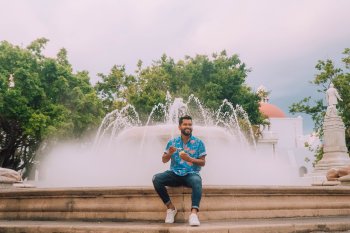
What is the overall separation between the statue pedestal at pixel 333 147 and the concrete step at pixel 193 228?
44.5ft

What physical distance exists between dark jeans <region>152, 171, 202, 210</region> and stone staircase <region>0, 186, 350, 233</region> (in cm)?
13

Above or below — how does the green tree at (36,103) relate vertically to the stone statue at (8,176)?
above

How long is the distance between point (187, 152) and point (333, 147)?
1586 centimetres

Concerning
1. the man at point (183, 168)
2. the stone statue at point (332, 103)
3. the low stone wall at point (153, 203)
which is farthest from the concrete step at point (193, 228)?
the stone statue at point (332, 103)

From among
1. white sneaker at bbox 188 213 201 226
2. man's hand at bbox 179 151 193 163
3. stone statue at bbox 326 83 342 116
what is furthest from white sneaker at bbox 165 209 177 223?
stone statue at bbox 326 83 342 116

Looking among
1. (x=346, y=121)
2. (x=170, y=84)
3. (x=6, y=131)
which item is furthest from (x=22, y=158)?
(x=346, y=121)

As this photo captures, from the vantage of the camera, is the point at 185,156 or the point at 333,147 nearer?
the point at 185,156

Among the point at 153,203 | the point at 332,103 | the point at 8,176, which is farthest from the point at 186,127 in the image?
the point at 332,103

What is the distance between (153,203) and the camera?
17.3ft

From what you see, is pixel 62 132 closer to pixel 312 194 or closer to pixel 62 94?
pixel 62 94

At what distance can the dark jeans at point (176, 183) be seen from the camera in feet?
15.9

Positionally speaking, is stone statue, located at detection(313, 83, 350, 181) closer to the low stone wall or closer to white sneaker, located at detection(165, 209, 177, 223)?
the low stone wall

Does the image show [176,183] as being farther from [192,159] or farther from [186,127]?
[186,127]

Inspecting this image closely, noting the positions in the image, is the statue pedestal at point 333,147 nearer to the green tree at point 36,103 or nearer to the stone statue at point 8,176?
the stone statue at point 8,176
